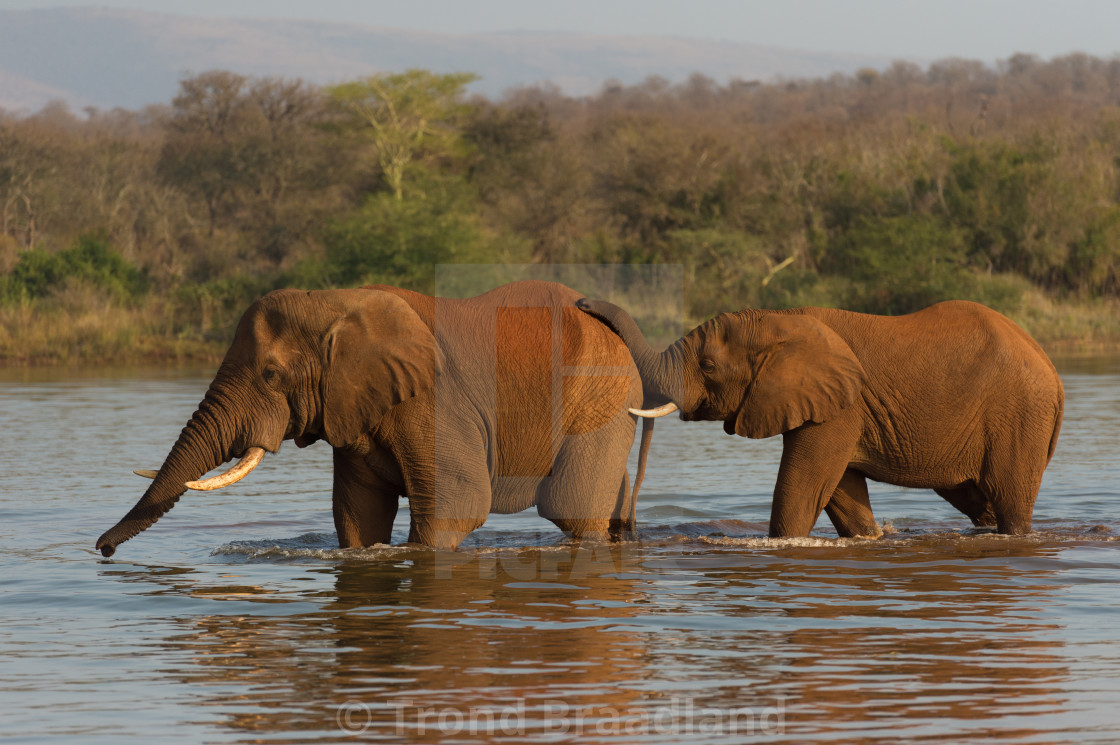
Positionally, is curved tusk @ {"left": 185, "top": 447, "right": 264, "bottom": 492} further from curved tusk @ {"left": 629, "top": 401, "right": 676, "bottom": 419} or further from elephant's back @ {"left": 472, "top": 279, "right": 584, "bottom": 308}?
curved tusk @ {"left": 629, "top": 401, "right": 676, "bottom": 419}

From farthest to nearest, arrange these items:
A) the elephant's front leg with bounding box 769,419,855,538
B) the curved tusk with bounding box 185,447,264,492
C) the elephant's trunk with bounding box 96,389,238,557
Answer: the elephant's front leg with bounding box 769,419,855,538 → the elephant's trunk with bounding box 96,389,238,557 → the curved tusk with bounding box 185,447,264,492

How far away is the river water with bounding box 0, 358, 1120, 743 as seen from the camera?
5.16 m

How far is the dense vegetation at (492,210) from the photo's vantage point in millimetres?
30469

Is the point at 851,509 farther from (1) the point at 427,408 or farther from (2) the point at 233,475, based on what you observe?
(2) the point at 233,475

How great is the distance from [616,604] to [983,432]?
2576mm

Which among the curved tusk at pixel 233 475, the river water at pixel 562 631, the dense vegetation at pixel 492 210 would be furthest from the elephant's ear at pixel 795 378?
the dense vegetation at pixel 492 210

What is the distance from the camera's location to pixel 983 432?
8500 millimetres

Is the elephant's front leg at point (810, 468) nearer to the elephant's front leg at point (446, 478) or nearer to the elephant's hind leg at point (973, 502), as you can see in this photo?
the elephant's hind leg at point (973, 502)

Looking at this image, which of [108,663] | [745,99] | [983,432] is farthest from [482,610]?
[745,99]

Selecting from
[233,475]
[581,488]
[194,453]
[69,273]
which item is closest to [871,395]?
[581,488]

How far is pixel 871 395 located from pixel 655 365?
3.85ft

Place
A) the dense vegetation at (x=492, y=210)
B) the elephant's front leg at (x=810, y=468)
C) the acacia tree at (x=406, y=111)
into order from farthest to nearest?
the acacia tree at (x=406, y=111)
the dense vegetation at (x=492, y=210)
the elephant's front leg at (x=810, y=468)

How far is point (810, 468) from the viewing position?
831 centimetres

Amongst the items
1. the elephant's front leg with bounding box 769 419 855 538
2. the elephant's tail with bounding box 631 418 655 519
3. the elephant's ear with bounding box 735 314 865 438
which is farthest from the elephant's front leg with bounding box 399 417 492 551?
the elephant's front leg with bounding box 769 419 855 538
